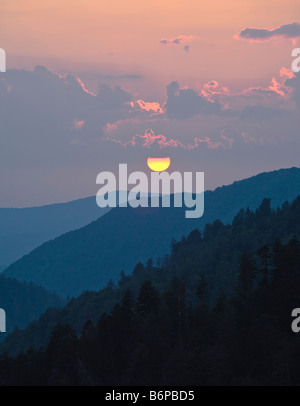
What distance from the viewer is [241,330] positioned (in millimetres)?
106750

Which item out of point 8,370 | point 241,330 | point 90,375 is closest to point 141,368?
point 90,375

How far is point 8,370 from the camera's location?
12331 cm

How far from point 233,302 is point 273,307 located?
1069 cm

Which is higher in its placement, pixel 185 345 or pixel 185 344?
pixel 185 344

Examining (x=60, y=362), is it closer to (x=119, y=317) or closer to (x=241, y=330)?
(x=119, y=317)

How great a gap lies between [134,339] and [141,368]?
8.73 meters

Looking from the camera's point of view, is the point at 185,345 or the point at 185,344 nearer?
the point at 185,345
